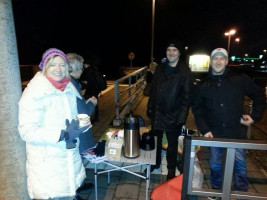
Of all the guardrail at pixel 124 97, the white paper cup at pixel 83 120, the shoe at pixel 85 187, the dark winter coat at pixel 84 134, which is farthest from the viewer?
the guardrail at pixel 124 97

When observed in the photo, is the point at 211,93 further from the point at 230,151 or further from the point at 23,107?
the point at 23,107

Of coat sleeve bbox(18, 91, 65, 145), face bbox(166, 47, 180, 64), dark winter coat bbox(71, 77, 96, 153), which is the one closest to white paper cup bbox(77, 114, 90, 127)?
coat sleeve bbox(18, 91, 65, 145)

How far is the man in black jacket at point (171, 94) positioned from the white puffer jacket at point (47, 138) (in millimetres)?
1363

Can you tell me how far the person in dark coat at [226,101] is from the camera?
250 cm

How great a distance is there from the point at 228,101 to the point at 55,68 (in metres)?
1.88

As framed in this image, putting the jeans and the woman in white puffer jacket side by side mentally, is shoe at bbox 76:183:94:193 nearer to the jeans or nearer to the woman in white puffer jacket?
the woman in white puffer jacket

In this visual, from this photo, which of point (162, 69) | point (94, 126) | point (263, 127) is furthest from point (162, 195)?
point (263, 127)

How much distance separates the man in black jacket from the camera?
9.43 ft

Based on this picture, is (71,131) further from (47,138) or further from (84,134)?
(84,134)

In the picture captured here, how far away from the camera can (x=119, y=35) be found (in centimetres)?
5247

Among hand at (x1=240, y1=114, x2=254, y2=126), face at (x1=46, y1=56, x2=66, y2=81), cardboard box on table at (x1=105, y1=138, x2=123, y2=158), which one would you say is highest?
face at (x1=46, y1=56, x2=66, y2=81)

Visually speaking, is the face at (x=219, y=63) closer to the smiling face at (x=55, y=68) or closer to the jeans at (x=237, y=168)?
the jeans at (x=237, y=168)

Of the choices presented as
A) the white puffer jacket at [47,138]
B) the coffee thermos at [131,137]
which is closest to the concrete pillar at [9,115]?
the white puffer jacket at [47,138]

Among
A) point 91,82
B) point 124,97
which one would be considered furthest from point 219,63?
point 124,97
